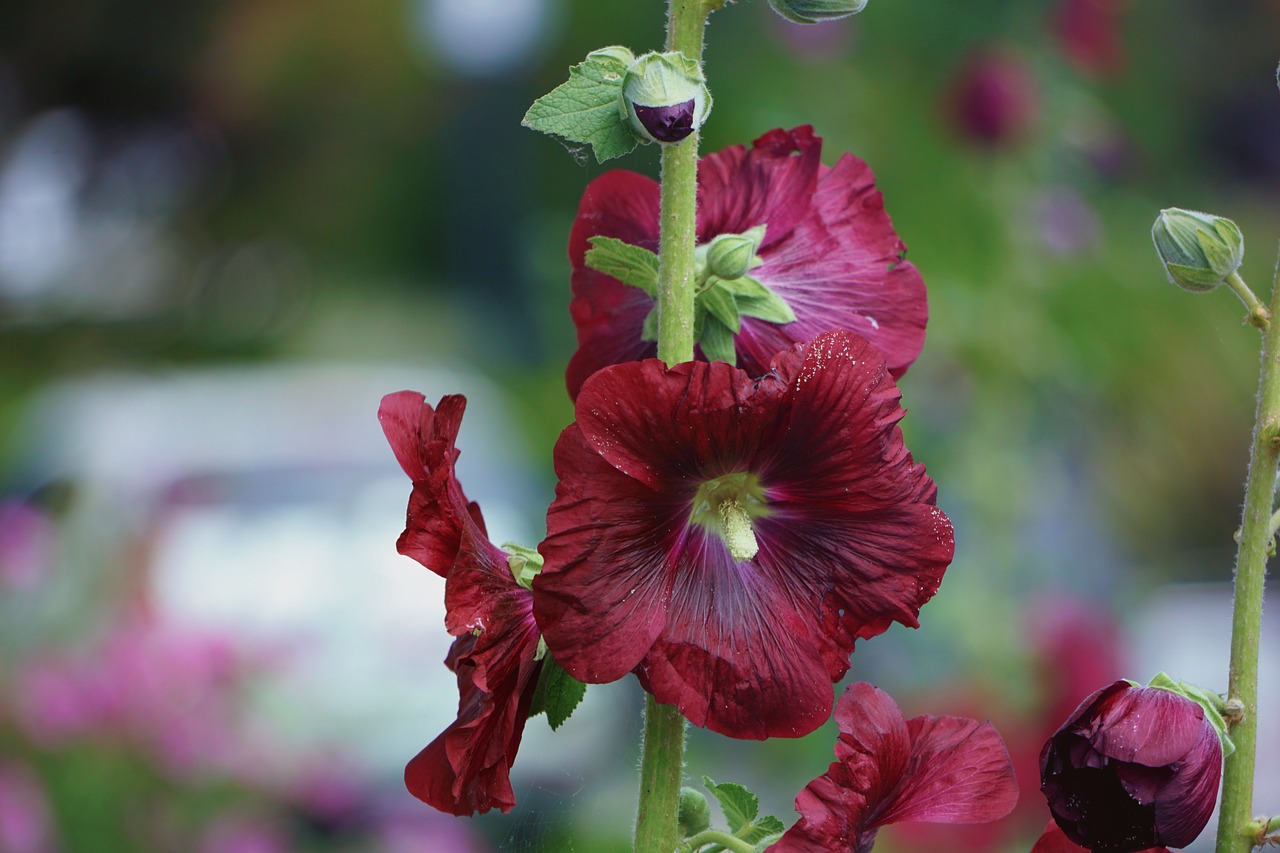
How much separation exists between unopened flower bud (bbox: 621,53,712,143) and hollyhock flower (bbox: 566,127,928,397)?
0.12 metres

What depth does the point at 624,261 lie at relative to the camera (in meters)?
0.55

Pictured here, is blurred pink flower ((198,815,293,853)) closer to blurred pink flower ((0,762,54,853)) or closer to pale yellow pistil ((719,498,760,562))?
blurred pink flower ((0,762,54,853))

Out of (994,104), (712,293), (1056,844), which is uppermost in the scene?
(994,104)

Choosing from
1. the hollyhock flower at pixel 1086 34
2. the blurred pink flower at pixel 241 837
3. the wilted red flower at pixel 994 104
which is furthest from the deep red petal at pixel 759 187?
the hollyhock flower at pixel 1086 34

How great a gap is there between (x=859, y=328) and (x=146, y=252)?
29.9 ft

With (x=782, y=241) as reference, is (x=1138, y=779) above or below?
below

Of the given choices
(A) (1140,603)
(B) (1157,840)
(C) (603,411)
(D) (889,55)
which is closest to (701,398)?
(C) (603,411)

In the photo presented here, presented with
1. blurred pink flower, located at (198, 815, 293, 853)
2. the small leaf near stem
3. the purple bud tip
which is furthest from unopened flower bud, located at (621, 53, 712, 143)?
blurred pink flower, located at (198, 815, 293, 853)

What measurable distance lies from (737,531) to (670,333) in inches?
2.9

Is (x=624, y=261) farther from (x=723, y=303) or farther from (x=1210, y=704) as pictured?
(x=1210, y=704)

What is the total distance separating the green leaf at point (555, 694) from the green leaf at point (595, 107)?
19cm

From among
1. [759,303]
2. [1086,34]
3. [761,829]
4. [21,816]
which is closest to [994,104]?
[1086,34]

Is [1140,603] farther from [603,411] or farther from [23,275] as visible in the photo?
[23,275]

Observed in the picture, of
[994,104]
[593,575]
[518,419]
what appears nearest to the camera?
[593,575]
